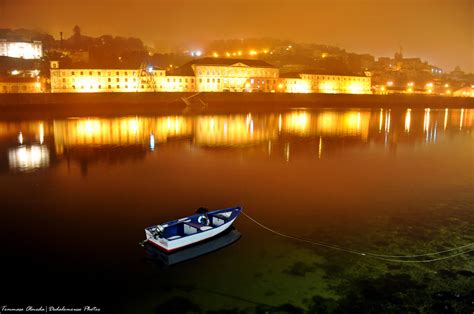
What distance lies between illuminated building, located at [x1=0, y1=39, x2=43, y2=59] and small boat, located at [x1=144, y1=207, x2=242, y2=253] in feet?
316

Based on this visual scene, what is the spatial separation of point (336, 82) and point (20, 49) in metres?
75.4

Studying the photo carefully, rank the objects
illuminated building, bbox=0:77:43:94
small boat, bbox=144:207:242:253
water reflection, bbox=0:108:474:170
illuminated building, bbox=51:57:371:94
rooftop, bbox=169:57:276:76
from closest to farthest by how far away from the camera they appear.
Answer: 1. small boat, bbox=144:207:242:253
2. water reflection, bbox=0:108:474:170
3. illuminated building, bbox=0:77:43:94
4. illuminated building, bbox=51:57:371:94
5. rooftop, bbox=169:57:276:76

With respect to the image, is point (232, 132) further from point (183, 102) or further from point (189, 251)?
point (183, 102)

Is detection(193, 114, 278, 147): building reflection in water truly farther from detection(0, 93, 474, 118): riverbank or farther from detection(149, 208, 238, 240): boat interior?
detection(149, 208, 238, 240): boat interior

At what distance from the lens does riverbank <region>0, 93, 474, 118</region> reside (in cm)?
5556

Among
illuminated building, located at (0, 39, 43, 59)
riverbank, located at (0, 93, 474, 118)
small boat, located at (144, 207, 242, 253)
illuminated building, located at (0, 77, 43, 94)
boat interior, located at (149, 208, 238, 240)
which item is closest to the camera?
small boat, located at (144, 207, 242, 253)

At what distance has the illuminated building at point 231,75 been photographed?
263ft

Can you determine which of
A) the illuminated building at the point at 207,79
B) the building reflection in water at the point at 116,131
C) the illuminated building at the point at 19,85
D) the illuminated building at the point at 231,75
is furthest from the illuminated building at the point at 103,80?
the building reflection in water at the point at 116,131

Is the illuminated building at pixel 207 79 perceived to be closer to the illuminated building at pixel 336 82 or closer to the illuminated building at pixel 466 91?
the illuminated building at pixel 336 82

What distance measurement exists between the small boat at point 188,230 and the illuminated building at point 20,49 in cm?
9636

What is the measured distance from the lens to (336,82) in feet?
310

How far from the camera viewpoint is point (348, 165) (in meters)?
22.9

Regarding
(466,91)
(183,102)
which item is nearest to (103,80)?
(183,102)

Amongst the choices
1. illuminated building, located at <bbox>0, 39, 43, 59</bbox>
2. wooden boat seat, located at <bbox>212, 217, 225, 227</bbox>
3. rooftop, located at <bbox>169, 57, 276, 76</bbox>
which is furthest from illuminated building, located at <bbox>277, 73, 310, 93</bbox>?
wooden boat seat, located at <bbox>212, 217, 225, 227</bbox>
